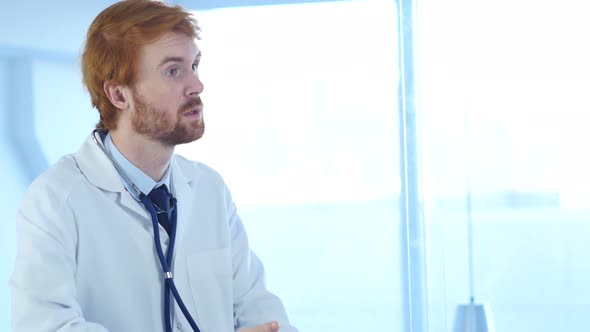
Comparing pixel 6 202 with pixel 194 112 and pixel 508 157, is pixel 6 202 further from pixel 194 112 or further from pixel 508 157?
pixel 508 157

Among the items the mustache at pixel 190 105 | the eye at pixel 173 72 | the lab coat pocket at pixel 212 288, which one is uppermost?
the eye at pixel 173 72

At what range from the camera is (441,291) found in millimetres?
2287

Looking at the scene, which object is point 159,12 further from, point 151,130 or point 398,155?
point 398,155

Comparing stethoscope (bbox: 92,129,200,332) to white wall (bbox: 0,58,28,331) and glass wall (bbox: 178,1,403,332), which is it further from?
glass wall (bbox: 178,1,403,332)

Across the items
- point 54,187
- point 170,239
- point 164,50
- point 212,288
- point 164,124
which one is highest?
point 164,50

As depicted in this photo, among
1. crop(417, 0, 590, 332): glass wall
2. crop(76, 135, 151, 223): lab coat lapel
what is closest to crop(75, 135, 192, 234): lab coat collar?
crop(76, 135, 151, 223): lab coat lapel

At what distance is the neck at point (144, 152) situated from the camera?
4.67 feet

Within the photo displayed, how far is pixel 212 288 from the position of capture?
1.46m

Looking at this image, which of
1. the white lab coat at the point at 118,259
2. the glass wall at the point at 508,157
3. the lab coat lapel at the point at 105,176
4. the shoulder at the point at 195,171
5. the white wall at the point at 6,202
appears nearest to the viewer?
the white lab coat at the point at 118,259

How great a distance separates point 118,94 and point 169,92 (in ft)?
0.36

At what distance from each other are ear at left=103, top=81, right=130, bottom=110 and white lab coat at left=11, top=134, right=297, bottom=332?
0.31 feet

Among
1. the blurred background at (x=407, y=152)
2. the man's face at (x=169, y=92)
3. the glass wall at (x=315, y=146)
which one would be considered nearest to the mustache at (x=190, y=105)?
the man's face at (x=169, y=92)

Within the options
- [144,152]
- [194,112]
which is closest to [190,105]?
[194,112]

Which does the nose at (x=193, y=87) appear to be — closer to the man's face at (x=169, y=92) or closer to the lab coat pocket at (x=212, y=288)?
the man's face at (x=169, y=92)
